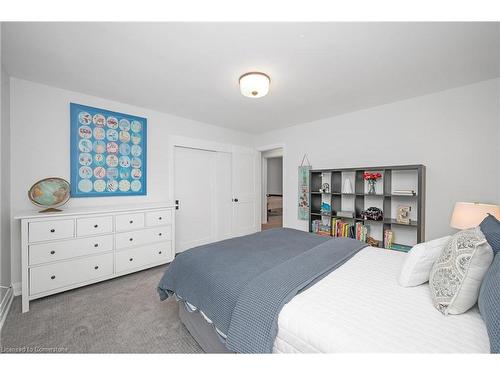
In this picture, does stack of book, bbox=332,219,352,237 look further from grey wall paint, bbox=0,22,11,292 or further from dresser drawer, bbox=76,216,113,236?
grey wall paint, bbox=0,22,11,292

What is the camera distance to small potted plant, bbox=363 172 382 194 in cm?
292

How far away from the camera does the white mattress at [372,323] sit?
804mm

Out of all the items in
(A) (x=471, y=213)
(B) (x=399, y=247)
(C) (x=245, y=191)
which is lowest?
(B) (x=399, y=247)

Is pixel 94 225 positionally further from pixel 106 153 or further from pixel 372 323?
pixel 372 323

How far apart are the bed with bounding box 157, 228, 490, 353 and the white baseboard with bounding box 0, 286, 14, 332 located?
192cm

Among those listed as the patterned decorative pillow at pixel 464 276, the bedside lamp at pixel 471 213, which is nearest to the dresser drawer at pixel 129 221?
the patterned decorative pillow at pixel 464 276

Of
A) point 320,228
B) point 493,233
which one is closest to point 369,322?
point 493,233

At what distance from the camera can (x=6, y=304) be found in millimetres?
1946

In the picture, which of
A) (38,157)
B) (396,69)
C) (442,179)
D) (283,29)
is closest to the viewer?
(283,29)

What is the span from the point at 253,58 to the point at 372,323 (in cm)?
200
